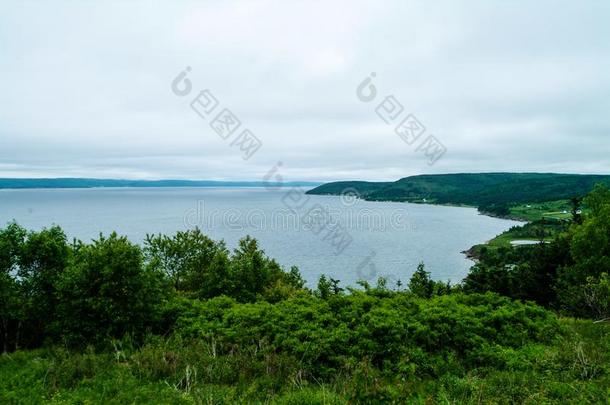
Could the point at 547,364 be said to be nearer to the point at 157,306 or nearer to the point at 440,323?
the point at 440,323

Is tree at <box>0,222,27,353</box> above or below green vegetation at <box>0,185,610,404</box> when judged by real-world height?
above

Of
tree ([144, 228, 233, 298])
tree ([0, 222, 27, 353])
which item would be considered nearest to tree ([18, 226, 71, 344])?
tree ([0, 222, 27, 353])

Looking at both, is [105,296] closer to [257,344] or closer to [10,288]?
[10,288]

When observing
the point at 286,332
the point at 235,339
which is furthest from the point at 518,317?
the point at 235,339

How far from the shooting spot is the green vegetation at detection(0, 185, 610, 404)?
416 inches

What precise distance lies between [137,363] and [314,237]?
102173mm

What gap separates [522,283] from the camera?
131 feet

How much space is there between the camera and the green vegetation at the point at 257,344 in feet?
34.7

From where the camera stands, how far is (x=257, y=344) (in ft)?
45.0

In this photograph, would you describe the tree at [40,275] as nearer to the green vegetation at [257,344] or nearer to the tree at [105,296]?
the green vegetation at [257,344]

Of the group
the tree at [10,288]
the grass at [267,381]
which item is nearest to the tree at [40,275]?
the tree at [10,288]

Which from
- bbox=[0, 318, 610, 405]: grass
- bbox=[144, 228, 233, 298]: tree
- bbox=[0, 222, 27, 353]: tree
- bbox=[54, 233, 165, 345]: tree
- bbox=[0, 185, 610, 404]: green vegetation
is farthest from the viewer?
bbox=[144, 228, 233, 298]: tree

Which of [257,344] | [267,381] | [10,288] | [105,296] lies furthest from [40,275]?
[267,381]

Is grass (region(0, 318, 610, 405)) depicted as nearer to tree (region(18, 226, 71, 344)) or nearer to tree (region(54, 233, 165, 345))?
tree (region(54, 233, 165, 345))
